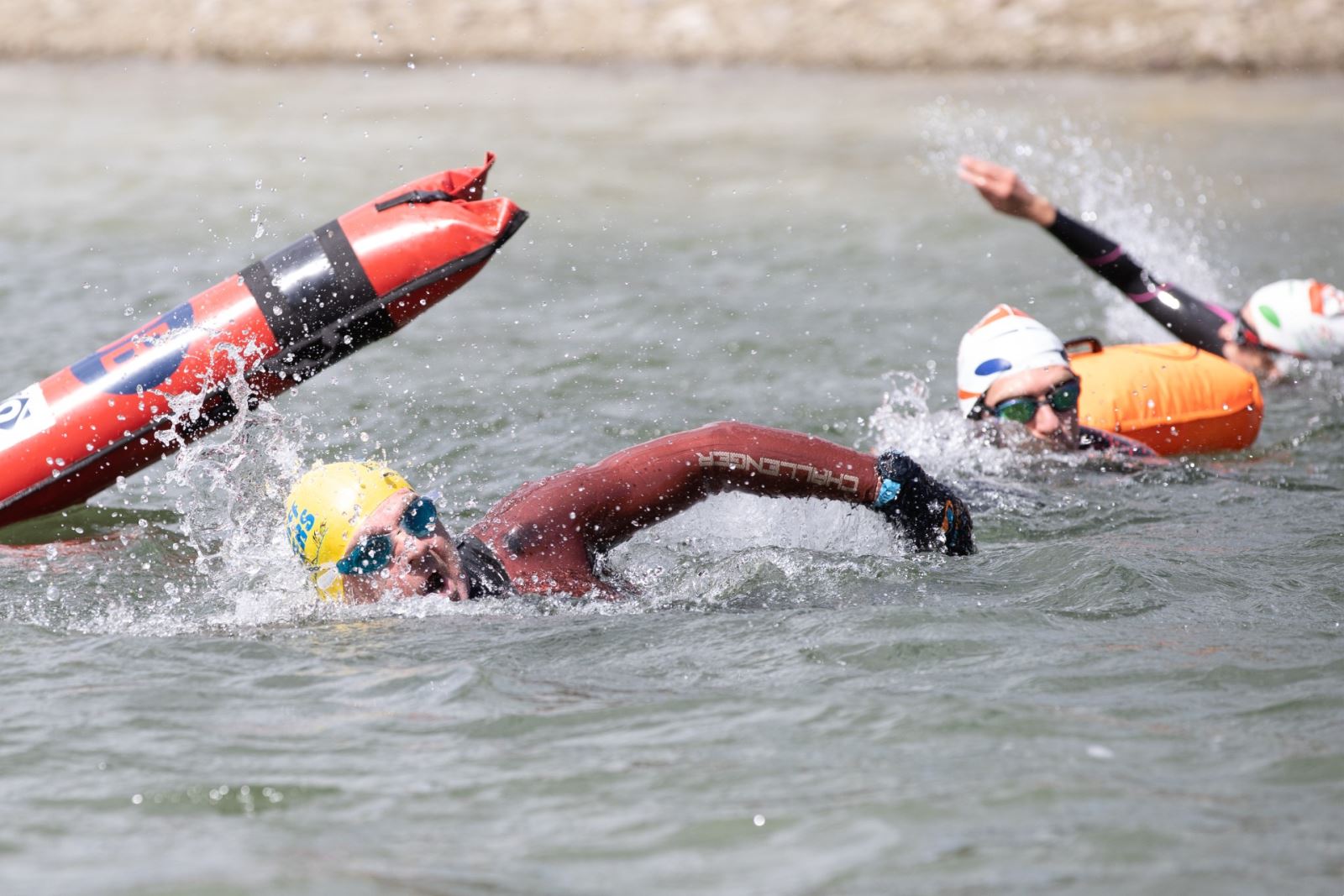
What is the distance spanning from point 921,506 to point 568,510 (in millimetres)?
1294

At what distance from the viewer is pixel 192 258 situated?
464 inches

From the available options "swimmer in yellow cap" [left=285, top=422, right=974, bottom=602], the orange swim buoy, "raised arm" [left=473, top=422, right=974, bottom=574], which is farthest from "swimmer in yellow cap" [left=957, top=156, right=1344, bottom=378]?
"raised arm" [left=473, top=422, right=974, bottom=574]

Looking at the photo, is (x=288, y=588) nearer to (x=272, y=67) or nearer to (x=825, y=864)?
(x=825, y=864)

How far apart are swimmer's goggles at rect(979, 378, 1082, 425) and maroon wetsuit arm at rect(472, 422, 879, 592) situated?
5.53 ft

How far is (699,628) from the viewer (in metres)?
5.18

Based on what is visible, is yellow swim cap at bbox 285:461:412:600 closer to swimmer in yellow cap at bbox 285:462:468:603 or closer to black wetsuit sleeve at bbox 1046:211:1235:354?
swimmer in yellow cap at bbox 285:462:468:603

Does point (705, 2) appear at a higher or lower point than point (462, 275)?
higher

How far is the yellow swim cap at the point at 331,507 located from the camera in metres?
5.02

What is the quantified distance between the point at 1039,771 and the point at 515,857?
133 centimetres

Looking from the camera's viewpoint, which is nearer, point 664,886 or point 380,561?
point 664,886

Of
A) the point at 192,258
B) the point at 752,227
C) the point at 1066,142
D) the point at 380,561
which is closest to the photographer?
the point at 380,561

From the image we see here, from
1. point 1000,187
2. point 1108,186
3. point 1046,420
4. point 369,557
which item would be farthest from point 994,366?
point 1108,186

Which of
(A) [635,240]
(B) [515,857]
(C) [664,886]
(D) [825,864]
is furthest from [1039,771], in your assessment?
(A) [635,240]

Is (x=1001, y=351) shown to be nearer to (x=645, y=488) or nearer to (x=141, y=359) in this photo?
(x=645, y=488)
